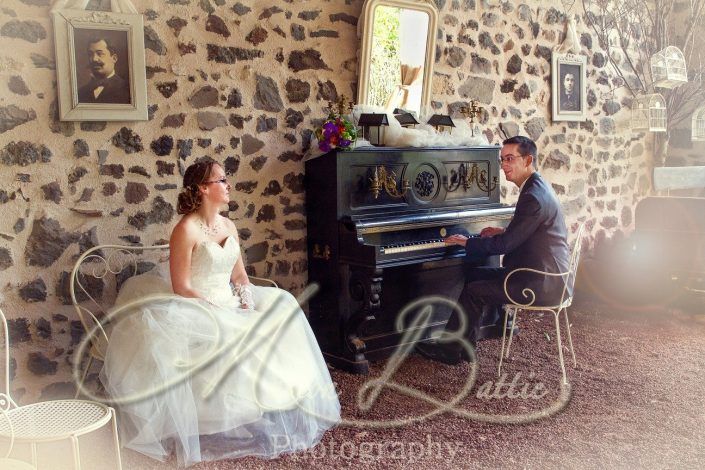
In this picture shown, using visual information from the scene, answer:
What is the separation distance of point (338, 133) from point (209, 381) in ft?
5.68

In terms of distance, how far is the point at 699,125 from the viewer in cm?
689

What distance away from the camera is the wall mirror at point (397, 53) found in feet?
15.6

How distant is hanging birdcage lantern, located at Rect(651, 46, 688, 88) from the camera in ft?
21.0

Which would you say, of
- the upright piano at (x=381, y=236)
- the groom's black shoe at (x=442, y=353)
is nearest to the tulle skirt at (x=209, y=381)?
the upright piano at (x=381, y=236)

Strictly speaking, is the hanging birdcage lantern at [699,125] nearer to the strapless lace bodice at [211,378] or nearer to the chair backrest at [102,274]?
the strapless lace bodice at [211,378]

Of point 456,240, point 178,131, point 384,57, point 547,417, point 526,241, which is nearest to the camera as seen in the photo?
point 547,417

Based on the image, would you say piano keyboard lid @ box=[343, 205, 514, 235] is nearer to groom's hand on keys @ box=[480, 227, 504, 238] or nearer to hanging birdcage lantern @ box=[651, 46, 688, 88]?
groom's hand on keys @ box=[480, 227, 504, 238]

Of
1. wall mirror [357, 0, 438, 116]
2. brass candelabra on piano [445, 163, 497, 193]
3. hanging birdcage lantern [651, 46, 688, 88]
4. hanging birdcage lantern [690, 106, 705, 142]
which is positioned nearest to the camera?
wall mirror [357, 0, 438, 116]

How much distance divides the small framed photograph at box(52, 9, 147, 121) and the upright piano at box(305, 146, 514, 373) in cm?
116

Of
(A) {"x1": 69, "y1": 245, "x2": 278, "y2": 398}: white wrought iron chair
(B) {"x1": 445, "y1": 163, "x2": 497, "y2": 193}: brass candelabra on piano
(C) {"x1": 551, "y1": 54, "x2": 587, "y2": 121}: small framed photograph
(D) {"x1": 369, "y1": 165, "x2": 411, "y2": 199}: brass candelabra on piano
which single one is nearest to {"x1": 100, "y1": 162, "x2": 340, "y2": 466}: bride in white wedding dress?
(A) {"x1": 69, "y1": 245, "x2": 278, "y2": 398}: white wrought iron chair

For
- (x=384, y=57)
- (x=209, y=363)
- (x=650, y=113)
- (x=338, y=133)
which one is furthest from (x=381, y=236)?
(x=650, y=113)

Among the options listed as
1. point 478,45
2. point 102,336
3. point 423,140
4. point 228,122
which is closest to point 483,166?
point 423,140

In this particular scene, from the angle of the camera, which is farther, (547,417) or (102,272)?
(102,272)
